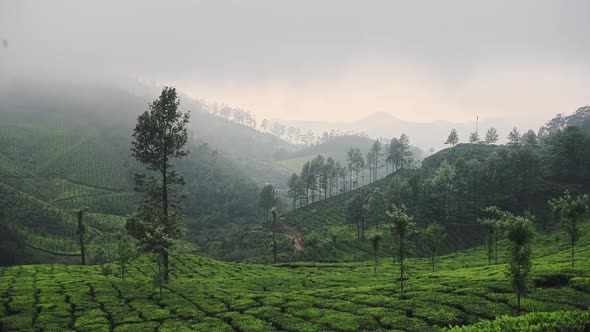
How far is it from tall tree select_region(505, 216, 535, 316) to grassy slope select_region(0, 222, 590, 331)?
3.59 m

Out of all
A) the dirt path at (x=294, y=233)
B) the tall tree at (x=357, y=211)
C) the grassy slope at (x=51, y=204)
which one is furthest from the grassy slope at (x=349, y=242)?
the grassy slope at (x=51, y=204)

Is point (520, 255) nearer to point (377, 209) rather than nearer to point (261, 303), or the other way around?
point (261, 303)

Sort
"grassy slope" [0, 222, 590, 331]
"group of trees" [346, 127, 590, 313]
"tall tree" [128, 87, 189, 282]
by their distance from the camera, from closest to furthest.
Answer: "grassy slope" [0, 222, 590, 331] → "tall tree" [128, 87, 189, 282] → "group of trees" [346, 127, 590, 313]

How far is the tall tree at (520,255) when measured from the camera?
32594 millimetres

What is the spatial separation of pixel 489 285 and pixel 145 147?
49966 millimetres

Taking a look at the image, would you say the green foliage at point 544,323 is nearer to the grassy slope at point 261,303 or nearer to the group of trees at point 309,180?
the grassy slope at point 261,303

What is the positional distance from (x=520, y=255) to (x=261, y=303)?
2769 centimetres

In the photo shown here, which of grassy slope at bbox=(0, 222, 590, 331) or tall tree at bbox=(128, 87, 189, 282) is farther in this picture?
tall tree at bbox=(128, 87, 189, 282)

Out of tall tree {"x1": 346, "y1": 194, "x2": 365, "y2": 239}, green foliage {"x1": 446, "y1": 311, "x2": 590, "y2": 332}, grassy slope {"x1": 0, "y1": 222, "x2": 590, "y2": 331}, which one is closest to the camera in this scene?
green foliage {"x1": 446, "y1": 311, "x2": 590, "y2": 332}

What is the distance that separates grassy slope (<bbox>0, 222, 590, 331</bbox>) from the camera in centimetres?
3447

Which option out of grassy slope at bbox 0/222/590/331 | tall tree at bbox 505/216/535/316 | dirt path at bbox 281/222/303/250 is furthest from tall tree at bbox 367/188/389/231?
tall tree at bbox 505/216/535/316

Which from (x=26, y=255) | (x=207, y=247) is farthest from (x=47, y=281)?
(x=207, y=247)

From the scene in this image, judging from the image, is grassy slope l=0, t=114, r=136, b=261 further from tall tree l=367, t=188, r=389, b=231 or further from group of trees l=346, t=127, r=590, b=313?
group of trees l=346, t=127, r=590, b=313

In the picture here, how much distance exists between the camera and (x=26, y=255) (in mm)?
103188
